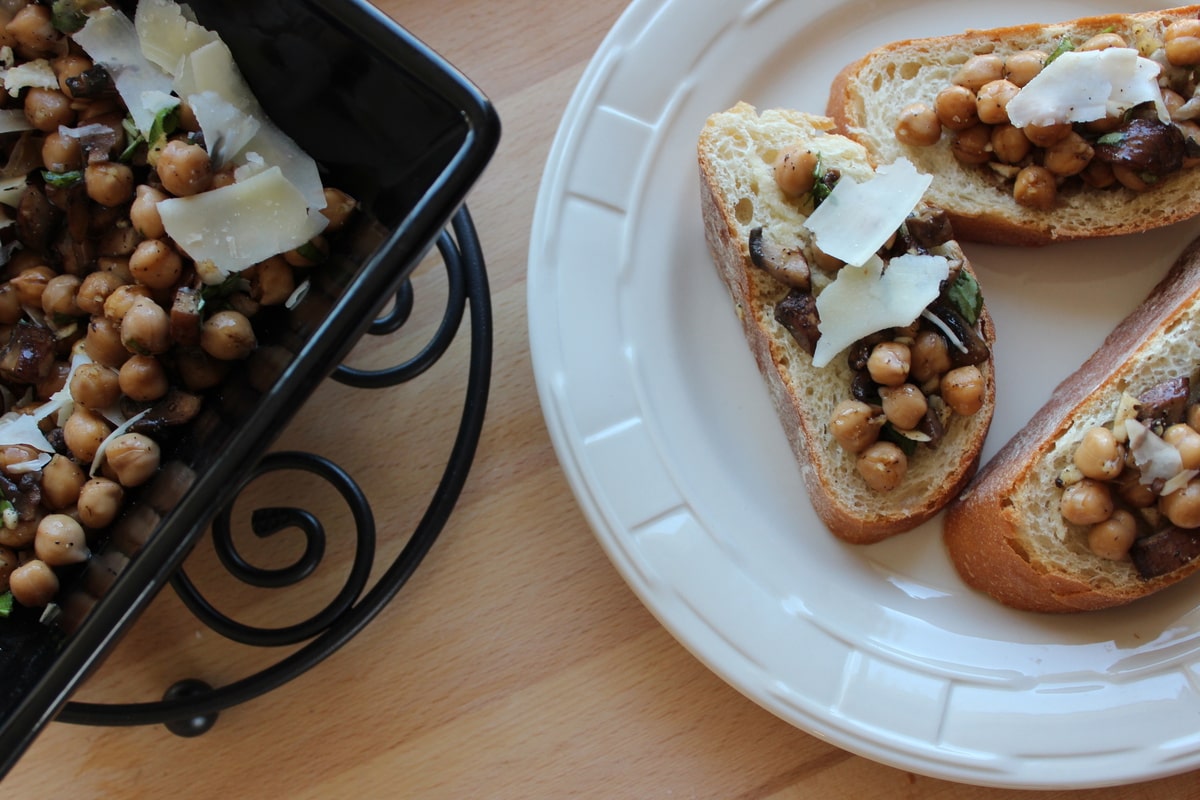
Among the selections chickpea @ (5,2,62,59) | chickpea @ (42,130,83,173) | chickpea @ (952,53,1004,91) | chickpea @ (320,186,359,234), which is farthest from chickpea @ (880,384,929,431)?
chickpea @ (5,2,62,59)

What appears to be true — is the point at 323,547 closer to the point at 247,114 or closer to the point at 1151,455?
the point at 247,114

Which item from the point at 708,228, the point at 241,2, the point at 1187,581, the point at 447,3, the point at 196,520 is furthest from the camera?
the point at 447,3

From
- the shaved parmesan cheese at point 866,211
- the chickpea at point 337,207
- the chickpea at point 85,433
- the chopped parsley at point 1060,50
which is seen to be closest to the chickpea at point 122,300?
the chickpea at point 85,433

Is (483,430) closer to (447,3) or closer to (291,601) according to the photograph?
(291,601)

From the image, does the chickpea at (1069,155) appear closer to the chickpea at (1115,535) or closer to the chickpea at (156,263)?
the chickpea at (1115,535)

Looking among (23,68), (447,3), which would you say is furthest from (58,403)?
(447,3)

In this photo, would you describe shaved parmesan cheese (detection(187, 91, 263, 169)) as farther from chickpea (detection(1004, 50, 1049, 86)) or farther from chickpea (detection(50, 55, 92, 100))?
chickpea (detection(1004, 50, 1049, 86))
